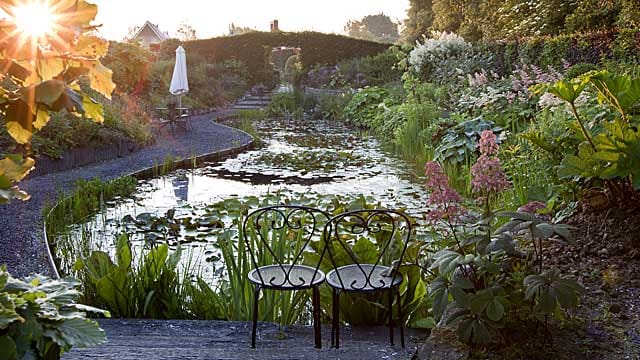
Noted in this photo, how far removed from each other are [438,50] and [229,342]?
1115cm

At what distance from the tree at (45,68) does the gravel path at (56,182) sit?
2417 millimetres

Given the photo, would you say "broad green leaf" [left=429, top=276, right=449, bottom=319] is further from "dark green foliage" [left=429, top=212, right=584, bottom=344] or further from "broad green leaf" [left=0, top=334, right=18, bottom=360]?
"broad green leaf" [left=0, top=334, right=18, bottom=360]

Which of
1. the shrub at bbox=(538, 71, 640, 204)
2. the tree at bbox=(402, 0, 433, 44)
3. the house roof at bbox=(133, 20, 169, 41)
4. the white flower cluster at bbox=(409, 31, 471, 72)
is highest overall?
the house roof at bbox=(133, 20, 169, 41)

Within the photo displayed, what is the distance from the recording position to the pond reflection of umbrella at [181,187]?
5.91 metres

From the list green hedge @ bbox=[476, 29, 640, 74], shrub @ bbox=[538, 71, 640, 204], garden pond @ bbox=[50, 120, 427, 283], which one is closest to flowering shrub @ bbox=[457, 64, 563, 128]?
green hedge @ bbox=[476, 29, 640, 74]

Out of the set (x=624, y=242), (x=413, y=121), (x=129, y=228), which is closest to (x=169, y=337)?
(x=624, y=242)

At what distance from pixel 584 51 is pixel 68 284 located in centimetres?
846

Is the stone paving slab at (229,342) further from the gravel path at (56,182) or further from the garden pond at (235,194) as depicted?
the gravel path at (56,182)

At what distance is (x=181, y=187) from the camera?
633cm

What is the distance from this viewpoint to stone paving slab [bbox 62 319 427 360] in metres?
2.04

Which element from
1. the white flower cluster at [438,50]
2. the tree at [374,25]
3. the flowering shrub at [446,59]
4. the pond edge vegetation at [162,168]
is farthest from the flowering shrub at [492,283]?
the tree at [374,25]

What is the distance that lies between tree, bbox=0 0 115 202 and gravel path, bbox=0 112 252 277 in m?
2.42

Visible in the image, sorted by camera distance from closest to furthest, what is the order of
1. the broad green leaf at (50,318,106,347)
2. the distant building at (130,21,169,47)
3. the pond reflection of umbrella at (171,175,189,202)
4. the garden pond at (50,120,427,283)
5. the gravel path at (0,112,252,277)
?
the broad green leaf at (50,318,106,347) → the gravel path at (0,112,252,277) → the garden pond at (50,120,427,283) → the pond reflection of umbrella at (171,175,189,202) → the distant building at (130,21,169,47)

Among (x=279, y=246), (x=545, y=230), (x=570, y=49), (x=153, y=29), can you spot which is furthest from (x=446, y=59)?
(x=153, y=29)
